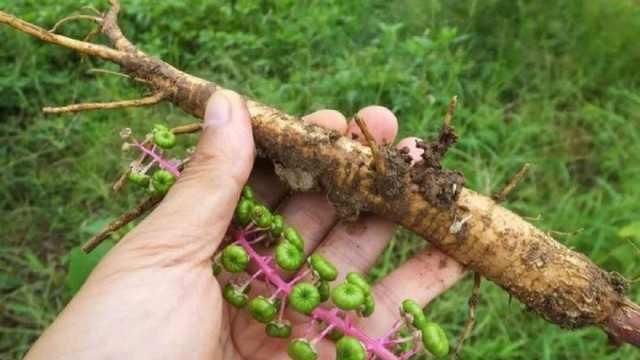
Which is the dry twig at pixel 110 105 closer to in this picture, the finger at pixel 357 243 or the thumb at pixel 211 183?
the thumb at pixel 211 183

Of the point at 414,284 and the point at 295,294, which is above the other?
the point at 295,294

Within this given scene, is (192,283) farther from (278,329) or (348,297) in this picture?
(348,297)

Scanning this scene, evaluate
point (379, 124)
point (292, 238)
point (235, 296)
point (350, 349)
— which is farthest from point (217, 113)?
point (350, 349)

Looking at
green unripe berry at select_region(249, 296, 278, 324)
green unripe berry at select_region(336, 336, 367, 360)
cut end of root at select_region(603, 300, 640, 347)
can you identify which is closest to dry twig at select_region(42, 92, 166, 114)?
green unripe berry at select_region(249, 296, 278, 324)

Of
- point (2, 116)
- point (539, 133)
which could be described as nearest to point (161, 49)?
point (2, 116)

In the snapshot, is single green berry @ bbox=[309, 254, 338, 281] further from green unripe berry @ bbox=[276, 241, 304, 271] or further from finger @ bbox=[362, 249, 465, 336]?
finger @ bbox=[362, 249, 465, 336]
